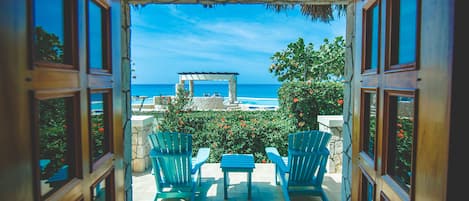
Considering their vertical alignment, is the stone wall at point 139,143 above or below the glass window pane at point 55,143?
below

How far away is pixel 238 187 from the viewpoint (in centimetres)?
391

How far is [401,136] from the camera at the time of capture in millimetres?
1329

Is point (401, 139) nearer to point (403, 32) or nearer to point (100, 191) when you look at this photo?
point (403, 32)

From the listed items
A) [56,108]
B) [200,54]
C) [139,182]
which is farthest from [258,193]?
[200,54]

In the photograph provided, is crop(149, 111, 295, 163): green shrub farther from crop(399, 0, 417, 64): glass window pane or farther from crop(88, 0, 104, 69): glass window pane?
crop(399, 0, 417, 64): glass window pane

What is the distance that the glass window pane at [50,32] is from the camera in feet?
3.26

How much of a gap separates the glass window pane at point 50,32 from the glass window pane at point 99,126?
364 millimetres

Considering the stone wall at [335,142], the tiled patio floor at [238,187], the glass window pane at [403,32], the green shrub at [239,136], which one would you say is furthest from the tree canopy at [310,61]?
the glass window pane at [403,32]

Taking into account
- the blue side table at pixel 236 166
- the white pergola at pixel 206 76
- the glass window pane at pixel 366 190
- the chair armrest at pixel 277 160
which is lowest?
the blue side table at pixel 236 166

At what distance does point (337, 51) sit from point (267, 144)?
4453mm

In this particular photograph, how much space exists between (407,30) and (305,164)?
236 centimetres

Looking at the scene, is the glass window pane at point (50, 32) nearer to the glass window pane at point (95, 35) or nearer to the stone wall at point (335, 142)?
the glass window pane at point (95, 35)

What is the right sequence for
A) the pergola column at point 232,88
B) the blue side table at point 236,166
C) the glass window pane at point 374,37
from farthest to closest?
the pergola column at point 232,88, the blue side table at point 236,166, the glass window pane at point 374,37

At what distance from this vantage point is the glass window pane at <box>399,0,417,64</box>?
1.16 meters
